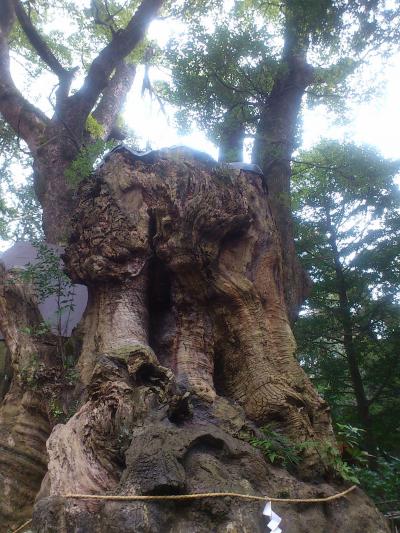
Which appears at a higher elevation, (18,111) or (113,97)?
(113,97)

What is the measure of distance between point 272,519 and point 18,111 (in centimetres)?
614

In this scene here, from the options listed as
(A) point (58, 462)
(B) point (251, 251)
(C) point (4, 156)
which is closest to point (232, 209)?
(B) point (251, 251)

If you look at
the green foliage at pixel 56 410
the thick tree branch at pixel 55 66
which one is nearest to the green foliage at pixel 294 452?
the green foliage at pixel 56 410

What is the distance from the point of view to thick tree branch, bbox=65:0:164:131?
20.5ft

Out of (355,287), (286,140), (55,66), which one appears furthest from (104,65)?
(355,287)

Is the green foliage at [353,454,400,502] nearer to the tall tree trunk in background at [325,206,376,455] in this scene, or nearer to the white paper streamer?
the tall tree trunk in background at [325,206,376,455]

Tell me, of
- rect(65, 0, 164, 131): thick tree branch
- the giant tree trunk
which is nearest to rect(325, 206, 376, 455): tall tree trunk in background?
the giant tree trunk

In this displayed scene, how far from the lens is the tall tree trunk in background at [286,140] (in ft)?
15.1

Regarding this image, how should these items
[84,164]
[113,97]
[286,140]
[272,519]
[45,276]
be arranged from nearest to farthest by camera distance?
[272,519] < [45,276] < [84,164] < [286,140] < [113,97]

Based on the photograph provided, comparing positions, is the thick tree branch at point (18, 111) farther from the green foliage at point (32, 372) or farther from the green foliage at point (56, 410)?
the green foliage at point (56, 410)

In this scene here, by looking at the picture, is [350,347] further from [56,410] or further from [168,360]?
[56,410]

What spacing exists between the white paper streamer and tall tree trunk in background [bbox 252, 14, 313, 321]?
231cm

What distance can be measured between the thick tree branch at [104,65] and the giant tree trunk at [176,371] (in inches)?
96.8

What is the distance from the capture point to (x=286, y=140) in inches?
210
